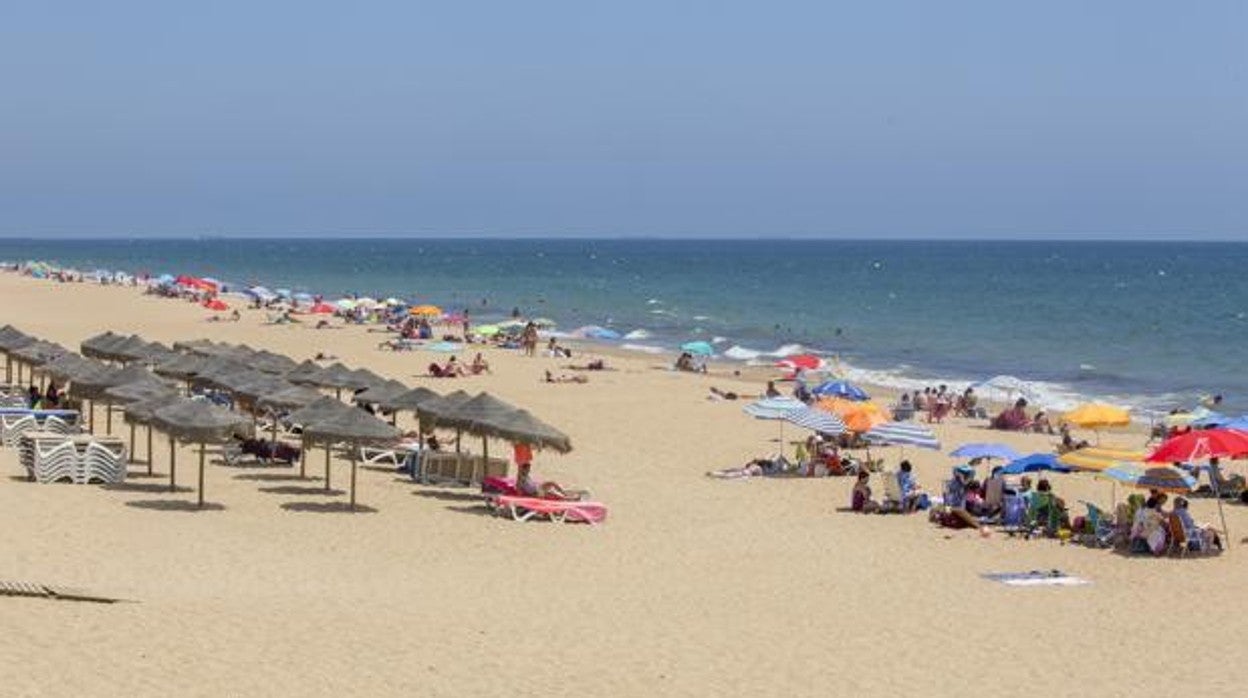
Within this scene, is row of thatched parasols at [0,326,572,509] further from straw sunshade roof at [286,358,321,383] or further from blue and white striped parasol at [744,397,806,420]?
blue and white striped parasol at [744,397,806,420]

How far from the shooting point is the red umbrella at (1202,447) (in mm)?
17375

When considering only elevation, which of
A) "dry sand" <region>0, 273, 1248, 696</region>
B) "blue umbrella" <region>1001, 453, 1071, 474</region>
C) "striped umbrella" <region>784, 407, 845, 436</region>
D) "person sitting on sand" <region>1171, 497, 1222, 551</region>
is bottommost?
"dry sand" <region>0, 273, 1248, 696</region>

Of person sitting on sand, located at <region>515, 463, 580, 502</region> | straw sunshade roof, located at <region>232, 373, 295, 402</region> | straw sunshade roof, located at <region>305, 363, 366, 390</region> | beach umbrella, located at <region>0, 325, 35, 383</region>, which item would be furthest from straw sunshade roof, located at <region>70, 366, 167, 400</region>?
beach umbrella, located at <region>0, 325, 35, 383</region>

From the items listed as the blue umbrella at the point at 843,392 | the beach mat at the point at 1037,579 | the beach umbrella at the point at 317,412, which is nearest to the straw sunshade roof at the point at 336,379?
the beach umbrella at the point at 317,412

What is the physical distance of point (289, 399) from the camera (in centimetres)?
1977

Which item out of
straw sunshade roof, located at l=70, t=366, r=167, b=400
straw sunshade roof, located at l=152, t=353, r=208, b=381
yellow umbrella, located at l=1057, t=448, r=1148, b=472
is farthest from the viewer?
straw sunshade roof, located at l=152, t=353, r=208, b=381

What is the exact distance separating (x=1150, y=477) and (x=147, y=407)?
11.0 meters

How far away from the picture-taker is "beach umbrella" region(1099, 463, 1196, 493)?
17.2m

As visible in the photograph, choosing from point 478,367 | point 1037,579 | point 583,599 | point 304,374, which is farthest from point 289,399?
point 478,367

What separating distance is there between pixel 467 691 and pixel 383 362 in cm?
2710

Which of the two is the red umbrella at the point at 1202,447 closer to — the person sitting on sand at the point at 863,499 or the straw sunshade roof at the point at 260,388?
the person sitting on sand at the point at 863,499

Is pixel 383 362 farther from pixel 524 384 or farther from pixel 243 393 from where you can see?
pixel 243 393

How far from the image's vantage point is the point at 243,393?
2077 cm

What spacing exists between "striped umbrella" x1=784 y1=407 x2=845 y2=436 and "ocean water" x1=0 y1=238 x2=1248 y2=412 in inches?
537
